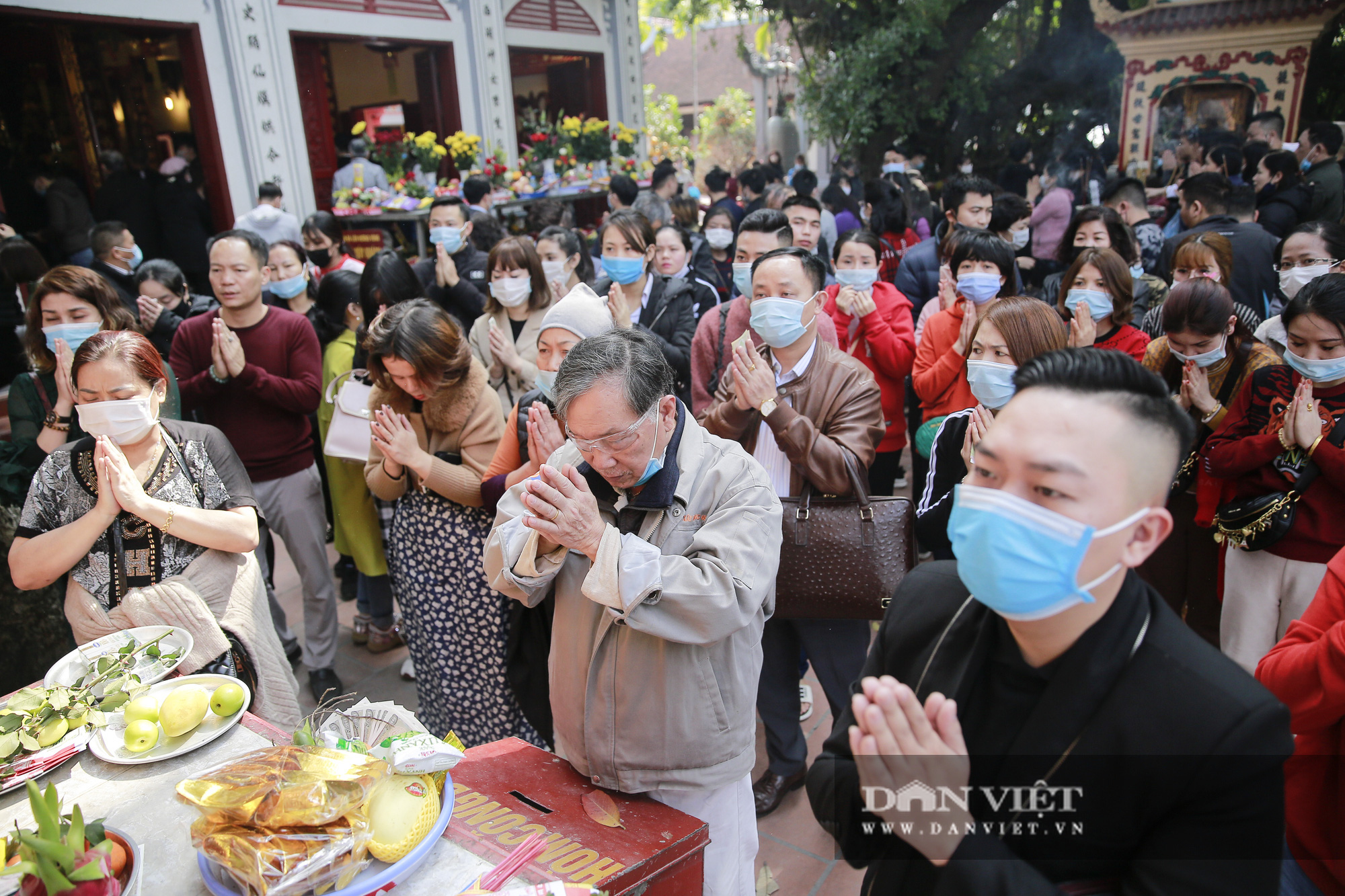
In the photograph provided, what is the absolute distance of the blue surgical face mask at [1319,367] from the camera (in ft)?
8.10

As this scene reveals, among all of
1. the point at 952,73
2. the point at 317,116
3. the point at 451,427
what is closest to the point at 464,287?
the point at 451,427

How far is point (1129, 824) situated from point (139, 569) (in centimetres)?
262

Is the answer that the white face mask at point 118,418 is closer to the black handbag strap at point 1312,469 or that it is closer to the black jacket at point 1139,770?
the black jacket at point 1139,770

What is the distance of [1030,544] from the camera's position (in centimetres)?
118

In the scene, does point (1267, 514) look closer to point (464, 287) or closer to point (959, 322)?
point (959, 322)

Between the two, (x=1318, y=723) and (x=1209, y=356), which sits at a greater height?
(x=1209, y=356)

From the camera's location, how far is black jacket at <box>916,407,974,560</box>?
2.66 meters

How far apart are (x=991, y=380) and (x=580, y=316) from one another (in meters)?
1.39

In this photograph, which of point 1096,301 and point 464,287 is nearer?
point 1096,301

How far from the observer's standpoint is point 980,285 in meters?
3.89

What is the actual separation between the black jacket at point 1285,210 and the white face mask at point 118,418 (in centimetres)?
739

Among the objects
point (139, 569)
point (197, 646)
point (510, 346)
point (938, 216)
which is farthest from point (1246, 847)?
point (938, 216)

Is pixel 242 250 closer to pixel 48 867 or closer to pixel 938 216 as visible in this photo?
pixel 48 867

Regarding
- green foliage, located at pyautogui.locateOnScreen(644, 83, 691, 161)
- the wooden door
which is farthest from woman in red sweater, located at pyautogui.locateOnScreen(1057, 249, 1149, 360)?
green foliage, located at pyautogui.locateOnScreen(644, 83, 691, 161)
